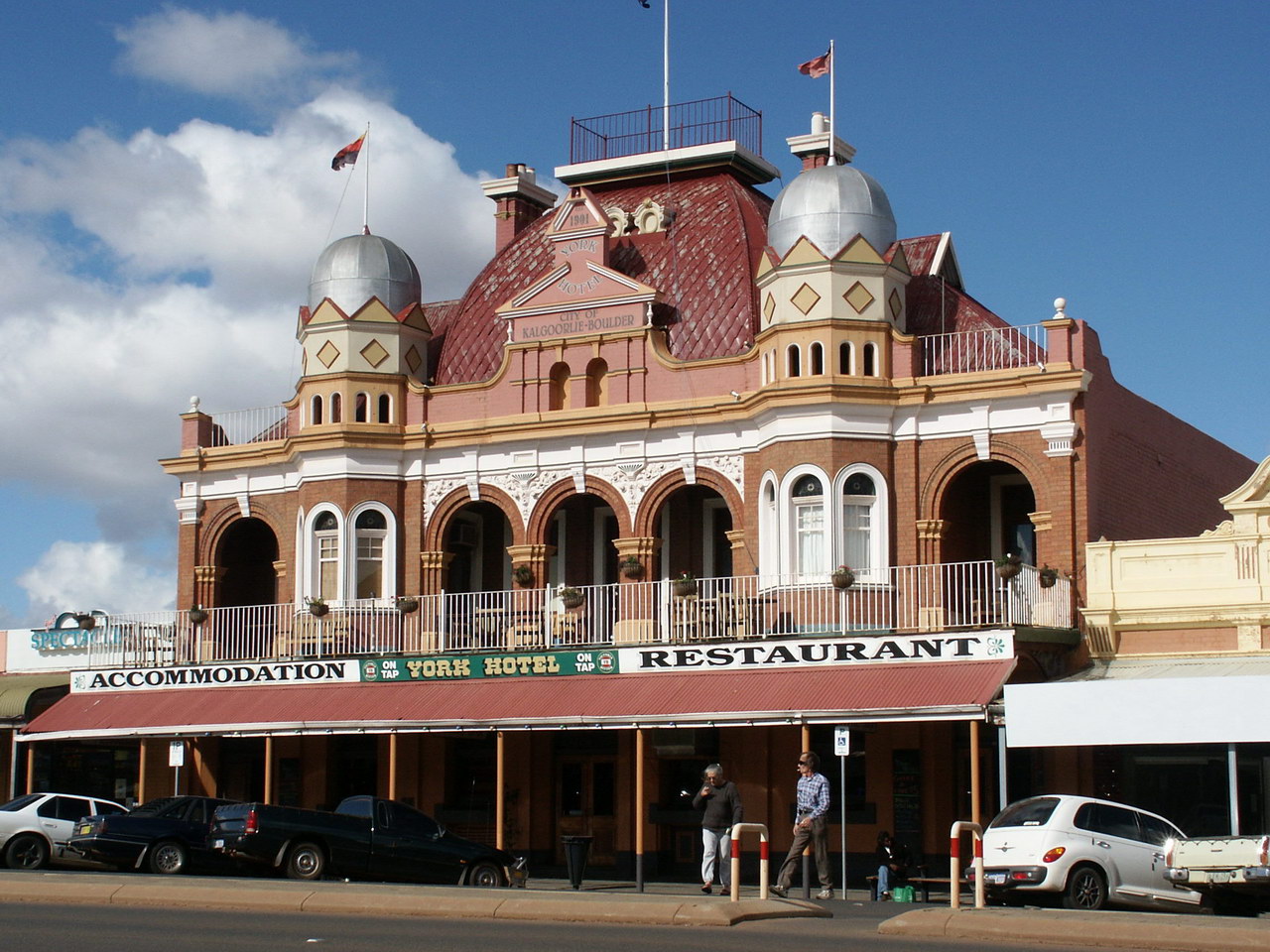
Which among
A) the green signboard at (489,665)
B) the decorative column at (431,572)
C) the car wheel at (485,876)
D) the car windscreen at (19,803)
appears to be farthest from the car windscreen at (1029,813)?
the car windscreen at (19,803)

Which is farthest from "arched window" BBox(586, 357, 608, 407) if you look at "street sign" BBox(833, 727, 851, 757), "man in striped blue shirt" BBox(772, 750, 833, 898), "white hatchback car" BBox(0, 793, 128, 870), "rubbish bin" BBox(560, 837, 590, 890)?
"man in striped blue shirt" BBox(772, 750, 833, 898)

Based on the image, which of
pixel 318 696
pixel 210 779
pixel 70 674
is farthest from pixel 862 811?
pixel 70 674

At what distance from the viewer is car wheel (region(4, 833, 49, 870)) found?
1102 inches

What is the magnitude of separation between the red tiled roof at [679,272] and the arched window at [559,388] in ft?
5.47

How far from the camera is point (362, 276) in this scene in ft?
Result: 113

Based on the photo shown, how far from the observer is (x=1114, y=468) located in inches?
1186

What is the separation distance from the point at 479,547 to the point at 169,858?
34.5 feet

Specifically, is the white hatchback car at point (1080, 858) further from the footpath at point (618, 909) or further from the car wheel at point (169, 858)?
the car wheel at point (169, 858)

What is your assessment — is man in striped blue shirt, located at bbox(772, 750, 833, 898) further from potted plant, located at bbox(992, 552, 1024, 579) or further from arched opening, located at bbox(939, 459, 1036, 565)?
arched opening, located at bbox(939, 459, 1036, 565)

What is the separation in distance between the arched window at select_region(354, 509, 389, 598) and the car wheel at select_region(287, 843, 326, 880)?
8992 millimetres

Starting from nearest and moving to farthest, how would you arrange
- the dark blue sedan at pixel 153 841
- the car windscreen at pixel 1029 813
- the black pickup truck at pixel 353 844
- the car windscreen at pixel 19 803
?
the car windscreen at pixel 1029 813 < the black pickup truck at pixel 353 844 < the dark blue sedan at pixel 153 841 < the car windscreen at pixel 19 803

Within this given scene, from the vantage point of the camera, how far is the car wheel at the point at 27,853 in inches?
1102

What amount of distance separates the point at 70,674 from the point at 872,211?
16588 mm

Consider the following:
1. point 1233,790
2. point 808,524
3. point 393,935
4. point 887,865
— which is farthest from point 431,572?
point 393,935
